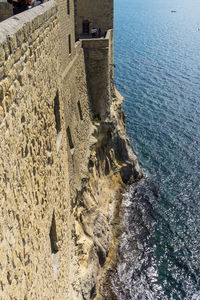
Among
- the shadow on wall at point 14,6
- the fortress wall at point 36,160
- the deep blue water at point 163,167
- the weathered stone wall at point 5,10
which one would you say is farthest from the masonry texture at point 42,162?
the deep blue water at point 163,167

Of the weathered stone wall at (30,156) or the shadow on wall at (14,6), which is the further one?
the shadow on wall at (14,6)

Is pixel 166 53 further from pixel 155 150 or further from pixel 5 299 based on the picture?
pixel 5 299

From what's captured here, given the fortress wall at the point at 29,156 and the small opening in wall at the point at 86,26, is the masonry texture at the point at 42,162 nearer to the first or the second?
the fortress wall at the point at 29,156

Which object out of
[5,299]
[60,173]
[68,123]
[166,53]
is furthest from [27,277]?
[166,53]

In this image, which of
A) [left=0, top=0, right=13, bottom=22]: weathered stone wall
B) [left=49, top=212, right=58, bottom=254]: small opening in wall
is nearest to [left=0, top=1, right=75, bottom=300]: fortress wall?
[left=49, top=212, right=58, bottom=254]: small opening in wall

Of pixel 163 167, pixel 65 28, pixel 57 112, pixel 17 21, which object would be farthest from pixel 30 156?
pixel 163 167

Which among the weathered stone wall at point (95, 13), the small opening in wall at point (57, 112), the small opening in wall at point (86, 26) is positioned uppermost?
the weathered stone wall at point (95, 13)

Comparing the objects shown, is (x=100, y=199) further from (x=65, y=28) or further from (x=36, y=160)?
(x=36, y=160)
